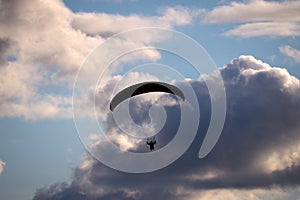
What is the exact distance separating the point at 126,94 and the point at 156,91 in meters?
5.84

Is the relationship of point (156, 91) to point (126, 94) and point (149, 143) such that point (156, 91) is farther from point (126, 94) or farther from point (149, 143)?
point (149, 143)

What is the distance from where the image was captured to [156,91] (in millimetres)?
113875

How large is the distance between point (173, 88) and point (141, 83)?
6.33m

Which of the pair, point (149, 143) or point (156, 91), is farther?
point (156, 91)

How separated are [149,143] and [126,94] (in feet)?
43.1

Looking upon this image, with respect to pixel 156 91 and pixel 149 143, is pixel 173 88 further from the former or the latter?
pixel 149 143

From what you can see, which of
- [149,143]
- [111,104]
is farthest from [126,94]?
[149,143]

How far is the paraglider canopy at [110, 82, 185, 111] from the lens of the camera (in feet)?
367

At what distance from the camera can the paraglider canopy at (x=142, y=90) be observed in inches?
4400

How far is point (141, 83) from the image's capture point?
112 meters

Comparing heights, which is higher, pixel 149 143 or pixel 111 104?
pixel 111 104

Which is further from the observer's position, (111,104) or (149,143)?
(111,104)

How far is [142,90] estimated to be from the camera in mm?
111875

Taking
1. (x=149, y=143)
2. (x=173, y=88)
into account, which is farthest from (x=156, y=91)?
(x=149, y=143)
